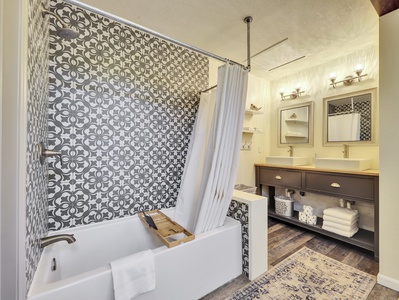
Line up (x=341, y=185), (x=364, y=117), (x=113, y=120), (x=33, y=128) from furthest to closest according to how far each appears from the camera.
→ (x=364, y=117), (x=341, y=185), (x=113, y=120), (x=33, y=128)

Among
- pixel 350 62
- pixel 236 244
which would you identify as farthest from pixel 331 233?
pixel 350 62

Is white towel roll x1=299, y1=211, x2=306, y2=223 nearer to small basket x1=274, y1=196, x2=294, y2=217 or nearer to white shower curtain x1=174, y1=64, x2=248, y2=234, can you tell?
small basket x1=274, y1=196, x2=294, y2=217

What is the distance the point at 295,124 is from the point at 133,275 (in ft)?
9.63

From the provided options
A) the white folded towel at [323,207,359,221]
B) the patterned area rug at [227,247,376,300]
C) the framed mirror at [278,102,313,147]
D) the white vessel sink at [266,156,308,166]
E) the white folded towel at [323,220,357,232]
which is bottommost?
the patterned area rug at [227,247,376,300]

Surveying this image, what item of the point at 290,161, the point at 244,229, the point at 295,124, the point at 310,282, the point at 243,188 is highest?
the point at 295,124

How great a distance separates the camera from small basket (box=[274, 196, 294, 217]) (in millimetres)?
2744

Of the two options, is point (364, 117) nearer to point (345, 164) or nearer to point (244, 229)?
point (345, 164)

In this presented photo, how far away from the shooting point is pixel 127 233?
1.69 metres

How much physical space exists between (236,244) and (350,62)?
2.68 m

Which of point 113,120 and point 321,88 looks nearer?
point 113,120

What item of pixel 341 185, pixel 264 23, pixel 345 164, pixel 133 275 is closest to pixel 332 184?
pixel 341 185

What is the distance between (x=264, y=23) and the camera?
1818 mm

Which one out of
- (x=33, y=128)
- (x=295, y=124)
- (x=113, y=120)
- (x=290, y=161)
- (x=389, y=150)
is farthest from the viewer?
(x=295, y=124)

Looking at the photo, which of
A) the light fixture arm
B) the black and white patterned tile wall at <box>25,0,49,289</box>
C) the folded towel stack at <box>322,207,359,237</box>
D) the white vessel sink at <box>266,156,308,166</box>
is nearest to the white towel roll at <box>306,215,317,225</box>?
the folded towel stack at <box>322,207,359,237</box>
